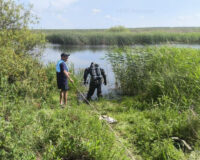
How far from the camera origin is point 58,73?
6.63m

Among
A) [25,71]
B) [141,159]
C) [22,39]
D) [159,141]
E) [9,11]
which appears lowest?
[141,159]

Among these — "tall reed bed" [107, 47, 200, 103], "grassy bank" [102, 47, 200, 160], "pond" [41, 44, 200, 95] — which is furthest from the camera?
"pond" [41, 44, 200, 95]

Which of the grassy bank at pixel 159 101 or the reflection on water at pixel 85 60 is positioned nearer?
the grassy bank at pixel 159 101

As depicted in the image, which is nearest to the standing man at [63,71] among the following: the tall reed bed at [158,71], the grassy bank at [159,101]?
the grassy bank at [159,101]

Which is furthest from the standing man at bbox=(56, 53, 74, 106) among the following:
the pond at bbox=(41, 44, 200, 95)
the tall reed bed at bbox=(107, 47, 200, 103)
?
the pond at bbox=(41, 44, 200, 95)

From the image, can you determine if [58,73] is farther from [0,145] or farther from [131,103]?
[0,145]

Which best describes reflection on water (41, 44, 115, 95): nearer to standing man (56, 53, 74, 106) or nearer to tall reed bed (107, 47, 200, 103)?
tall reed bed (107, 47, 200, 103)

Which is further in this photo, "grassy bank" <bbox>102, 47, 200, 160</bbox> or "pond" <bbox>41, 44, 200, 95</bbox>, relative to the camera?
"pond" <bbox>41, 44, 200, 95</bbox>

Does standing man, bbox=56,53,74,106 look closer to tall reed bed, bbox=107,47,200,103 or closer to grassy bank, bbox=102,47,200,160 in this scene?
grassy bank, bbox=102,47,200,160

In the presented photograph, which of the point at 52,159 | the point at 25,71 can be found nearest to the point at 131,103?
the point at 25,71

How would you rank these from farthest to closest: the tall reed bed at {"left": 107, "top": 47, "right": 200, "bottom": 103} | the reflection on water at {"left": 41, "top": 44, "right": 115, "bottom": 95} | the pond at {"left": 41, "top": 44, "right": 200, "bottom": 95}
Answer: the reflection on water at {"left": 41, "top": 44, "right": 115, "bottom": 95} → the pond at {"left": 41, "top": 44, "right": 200, "bottom": 95} → the tall reed bed at {"left": 107, "top": 47, "right": 200, "bottom": 103}

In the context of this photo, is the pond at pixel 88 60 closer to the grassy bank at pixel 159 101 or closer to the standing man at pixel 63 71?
the grassy bank at pixel 159 101

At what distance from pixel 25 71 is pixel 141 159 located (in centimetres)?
527

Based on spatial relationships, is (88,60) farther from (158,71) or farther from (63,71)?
(63,71)
